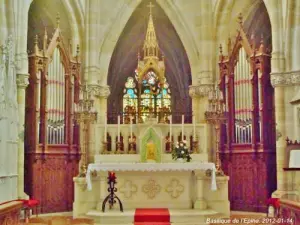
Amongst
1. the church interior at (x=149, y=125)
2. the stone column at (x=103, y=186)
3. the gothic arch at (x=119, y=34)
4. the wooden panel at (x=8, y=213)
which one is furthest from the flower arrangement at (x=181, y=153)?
the wooden panel at (x=8, y=213)

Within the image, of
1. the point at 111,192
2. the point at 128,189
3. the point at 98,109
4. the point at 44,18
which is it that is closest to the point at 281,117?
the point at 128,189

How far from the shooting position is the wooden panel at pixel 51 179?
15336 millimetres

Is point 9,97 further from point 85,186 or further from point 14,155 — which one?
point 85,186

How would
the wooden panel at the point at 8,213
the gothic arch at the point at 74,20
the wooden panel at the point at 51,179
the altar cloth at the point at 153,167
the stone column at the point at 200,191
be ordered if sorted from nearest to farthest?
the wooden panel at the point at 8,213, the altar cloth at the point at 153,167, the stone column at the point at 200,191, the wooden panel at the point at 51,179, the gothic arch at the point at 74,20

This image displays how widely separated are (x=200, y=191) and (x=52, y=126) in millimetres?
5038

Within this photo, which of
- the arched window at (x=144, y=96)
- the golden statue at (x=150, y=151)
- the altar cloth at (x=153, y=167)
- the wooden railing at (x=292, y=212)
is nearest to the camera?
the wooden railing at (x=292, y=212)

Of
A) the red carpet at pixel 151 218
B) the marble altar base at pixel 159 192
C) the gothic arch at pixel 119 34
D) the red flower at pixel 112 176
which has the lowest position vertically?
the red carpet at pixel 151 218

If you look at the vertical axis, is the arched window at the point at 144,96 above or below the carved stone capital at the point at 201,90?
above

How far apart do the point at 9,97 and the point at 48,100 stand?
11.5ft

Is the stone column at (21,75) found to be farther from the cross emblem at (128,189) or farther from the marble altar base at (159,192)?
the cross emblem at (128,189)

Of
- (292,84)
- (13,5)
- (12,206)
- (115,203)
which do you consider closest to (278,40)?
(292,84)

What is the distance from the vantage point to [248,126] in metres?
16.0

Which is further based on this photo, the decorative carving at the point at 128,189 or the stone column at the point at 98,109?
the stone column at the point at 98,109

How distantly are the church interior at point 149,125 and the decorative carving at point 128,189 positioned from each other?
0.09 ft
